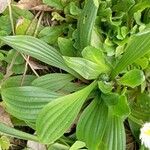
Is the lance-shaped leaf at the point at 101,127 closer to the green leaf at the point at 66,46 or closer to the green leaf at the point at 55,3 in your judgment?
the green leaf at the point at 66,46

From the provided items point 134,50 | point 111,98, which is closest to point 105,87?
point 111,98

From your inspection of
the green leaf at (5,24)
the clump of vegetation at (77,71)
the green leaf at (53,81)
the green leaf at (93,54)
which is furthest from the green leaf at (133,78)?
the green leaf at (5,24)

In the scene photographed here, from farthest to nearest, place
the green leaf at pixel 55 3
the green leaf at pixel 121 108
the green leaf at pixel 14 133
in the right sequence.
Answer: the green leaf at pixel 55 3 → the green leaf at pixel 14 133 → the green leaf at pixel 121 108

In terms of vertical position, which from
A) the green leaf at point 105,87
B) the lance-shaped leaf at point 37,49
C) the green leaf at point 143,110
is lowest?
the green leaf at point 143,110

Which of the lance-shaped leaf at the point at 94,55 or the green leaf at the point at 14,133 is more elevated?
the lance-shaped leaf at the point at 94,55

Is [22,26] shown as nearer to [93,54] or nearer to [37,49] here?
[37,49]

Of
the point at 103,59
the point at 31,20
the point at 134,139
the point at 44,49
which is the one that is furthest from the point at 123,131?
the point at 31,20

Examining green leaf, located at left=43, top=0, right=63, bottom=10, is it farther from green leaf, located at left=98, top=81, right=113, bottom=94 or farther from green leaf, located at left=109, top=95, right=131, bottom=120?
green leaf, located at left=109, top=95, right=131, bottom=120

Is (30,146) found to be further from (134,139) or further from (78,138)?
(134,139)
